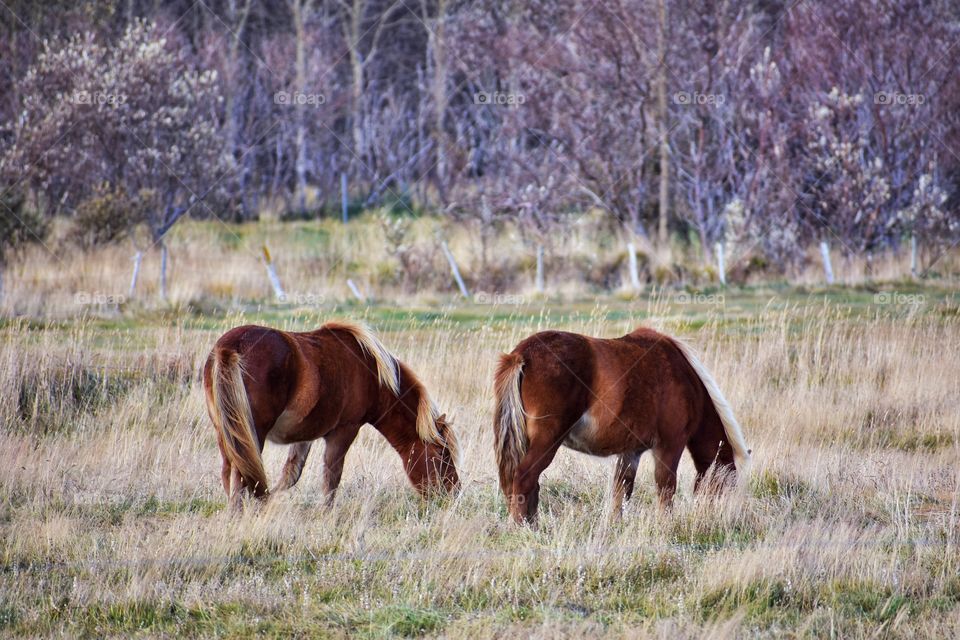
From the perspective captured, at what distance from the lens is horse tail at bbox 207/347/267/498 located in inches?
241

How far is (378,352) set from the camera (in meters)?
6.85

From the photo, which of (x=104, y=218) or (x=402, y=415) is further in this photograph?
(x=104, y=218)


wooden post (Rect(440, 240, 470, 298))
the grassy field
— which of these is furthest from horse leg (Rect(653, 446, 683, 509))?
wooden post (Rect(440, 240, 470, 298))

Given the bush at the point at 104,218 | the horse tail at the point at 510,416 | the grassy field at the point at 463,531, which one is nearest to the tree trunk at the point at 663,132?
the bush at the point at 104,218

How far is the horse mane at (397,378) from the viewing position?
22.5 feet

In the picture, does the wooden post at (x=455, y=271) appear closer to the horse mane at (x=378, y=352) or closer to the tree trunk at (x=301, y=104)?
the tree trunk at (x=301, y=104)

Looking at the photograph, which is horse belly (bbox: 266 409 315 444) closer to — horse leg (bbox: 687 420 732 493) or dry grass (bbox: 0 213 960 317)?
horse leg (bbox: 687 420 732 493)

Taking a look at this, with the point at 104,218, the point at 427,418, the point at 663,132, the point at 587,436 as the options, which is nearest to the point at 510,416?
the point at 587,436

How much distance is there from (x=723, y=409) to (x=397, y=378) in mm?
2148

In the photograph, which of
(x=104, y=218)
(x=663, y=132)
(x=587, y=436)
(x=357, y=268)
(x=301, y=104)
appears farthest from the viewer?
(x=301, y=104)

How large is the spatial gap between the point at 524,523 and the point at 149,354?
6.19 meters

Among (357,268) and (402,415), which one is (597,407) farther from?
(357,268)

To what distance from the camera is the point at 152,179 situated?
1983 centimetres

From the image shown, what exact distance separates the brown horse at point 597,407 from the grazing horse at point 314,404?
865mm
